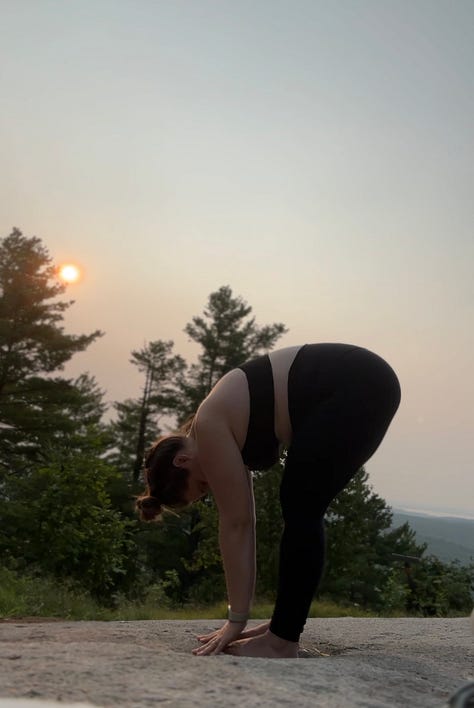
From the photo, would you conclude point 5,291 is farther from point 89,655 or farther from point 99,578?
point 89,655

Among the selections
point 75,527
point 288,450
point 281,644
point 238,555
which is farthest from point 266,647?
point 75,527

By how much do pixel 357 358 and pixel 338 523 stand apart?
12860 millimetres

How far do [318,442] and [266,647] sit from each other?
2.60 ft

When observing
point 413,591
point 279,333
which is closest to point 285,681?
point 413,591

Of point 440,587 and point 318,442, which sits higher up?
point 318,442

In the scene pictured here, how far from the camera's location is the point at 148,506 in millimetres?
3078

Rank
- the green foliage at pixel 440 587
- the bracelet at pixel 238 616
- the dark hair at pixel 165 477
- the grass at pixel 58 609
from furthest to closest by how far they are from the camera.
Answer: the green foliage at pixel 440 587
the grass at pixel 58 609
the dark hair at pixel 165 477
the bracelet at pixel 238 616

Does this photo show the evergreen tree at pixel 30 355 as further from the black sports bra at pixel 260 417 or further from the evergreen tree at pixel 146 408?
the black sports bra at pixel 260 417

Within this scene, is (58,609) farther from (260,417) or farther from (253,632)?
(260,417)

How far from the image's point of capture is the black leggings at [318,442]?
261 cm

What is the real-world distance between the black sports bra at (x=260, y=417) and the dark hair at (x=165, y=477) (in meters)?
0.31

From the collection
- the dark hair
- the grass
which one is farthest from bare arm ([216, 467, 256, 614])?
the grass

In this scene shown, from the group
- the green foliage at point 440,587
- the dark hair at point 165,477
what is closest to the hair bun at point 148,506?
the dark hair at point 165,477

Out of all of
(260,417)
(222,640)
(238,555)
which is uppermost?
(260,417)
